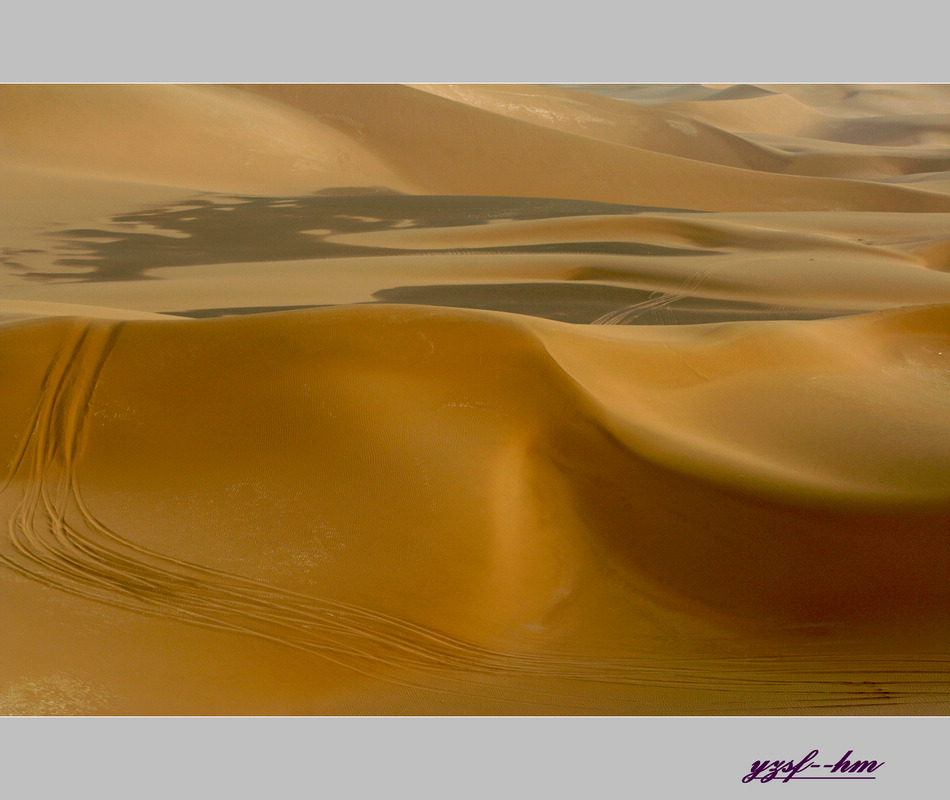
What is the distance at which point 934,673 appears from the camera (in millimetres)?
4840

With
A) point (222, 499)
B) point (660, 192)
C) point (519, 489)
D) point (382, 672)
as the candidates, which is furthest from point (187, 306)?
point (660, 192)

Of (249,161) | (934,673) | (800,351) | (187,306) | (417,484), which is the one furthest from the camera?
(249,161)

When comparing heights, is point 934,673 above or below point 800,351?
below

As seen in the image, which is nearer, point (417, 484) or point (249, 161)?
point (417, 484)

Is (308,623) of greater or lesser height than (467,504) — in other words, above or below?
below

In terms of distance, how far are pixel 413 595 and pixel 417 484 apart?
76cm

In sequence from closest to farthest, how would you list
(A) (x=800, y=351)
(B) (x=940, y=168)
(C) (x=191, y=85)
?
(A) (x=800, y=351) < (C) (x=191, y=85) < (B) (x=940, y=168)

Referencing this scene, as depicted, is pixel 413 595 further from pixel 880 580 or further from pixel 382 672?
pixel 880 580

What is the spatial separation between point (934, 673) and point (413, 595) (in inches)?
96.4

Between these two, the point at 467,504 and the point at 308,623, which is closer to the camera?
the point at 308,623

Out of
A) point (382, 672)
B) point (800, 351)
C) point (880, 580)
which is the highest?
point (800, 351)
